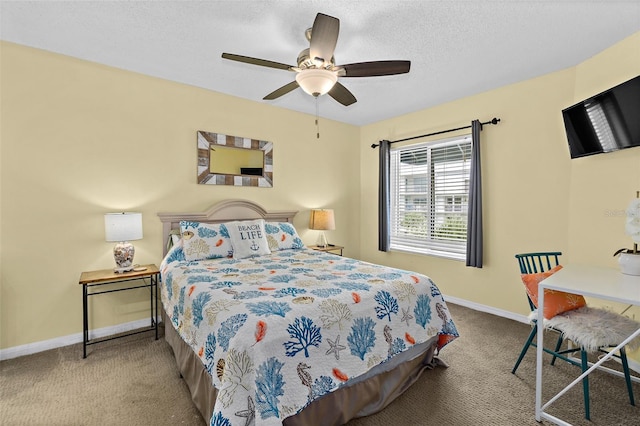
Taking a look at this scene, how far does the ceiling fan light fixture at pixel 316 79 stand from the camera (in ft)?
7.00

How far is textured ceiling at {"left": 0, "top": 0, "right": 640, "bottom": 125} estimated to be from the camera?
2096 millimetres

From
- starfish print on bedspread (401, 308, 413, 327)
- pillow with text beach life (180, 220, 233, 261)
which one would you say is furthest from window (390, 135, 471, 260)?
pillow with text beach life (180, 220, 233, 261)

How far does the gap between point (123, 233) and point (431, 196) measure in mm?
3719

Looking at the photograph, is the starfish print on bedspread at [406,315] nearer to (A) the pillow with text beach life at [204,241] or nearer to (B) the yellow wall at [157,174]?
(A) the pillow with text beach life at [204,241]

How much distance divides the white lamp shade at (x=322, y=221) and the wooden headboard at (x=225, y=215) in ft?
1.07

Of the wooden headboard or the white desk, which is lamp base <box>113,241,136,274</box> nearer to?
the wooden headboard

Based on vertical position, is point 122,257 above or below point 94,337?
above

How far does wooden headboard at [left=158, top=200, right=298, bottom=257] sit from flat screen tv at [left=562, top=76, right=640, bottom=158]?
3.21 metres

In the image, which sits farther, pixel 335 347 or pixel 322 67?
pixel 322 67

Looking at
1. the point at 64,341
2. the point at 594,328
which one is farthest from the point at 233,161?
the point at 594,328

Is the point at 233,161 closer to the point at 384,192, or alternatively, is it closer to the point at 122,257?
the point at 122,257

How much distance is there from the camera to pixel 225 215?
144 inches

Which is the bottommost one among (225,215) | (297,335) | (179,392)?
(179,392)

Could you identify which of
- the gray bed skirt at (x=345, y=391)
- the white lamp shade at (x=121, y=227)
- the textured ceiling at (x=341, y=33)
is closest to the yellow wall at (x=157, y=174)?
the textured ceiling at (x=341, y=33)
